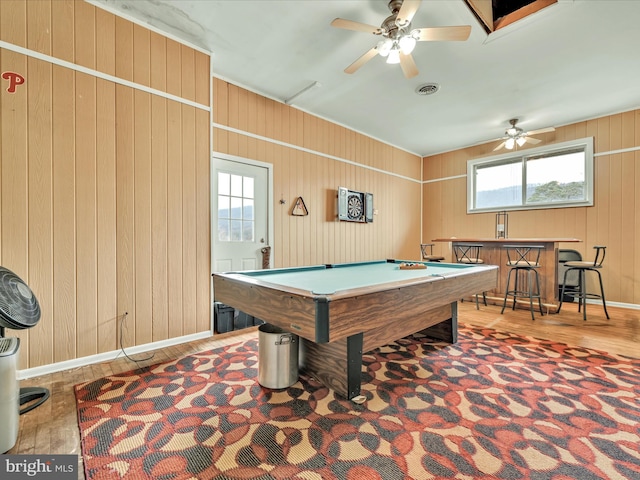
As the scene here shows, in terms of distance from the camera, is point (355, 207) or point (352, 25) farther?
point (355, 207)

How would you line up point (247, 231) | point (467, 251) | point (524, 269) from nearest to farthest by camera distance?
point (247, 231) < point (524, 269) < point (467, 251)

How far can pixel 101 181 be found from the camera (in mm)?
2506

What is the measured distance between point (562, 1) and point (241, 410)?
12.6ft

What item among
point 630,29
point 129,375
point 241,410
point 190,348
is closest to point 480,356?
point 241,410

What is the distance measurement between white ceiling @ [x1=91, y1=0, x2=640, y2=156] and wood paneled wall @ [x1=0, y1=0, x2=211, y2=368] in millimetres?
466

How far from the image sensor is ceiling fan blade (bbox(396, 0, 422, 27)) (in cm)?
207

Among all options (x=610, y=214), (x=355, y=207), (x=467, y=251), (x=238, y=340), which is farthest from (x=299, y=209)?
(x=610, y=214)

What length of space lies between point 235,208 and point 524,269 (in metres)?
4.13

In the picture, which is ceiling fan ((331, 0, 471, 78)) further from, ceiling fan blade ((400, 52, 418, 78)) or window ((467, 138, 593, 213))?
window ((467, 138, 593, 213))

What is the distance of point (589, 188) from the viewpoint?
4688 millimetres

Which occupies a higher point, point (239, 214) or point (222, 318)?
point (239, 214)

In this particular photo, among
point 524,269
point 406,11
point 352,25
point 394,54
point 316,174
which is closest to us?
point 406,11

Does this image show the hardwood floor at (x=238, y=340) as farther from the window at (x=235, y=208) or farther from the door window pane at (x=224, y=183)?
the door window pane at (x=224, y=183)

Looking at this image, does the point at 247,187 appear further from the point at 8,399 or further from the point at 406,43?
the point at 8,399
